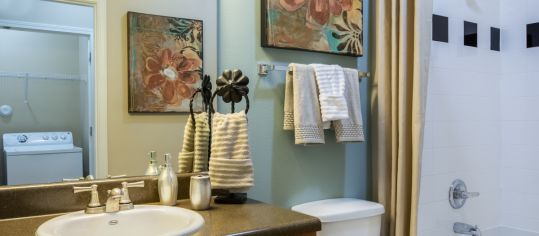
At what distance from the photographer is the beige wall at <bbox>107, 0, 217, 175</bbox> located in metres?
1.52

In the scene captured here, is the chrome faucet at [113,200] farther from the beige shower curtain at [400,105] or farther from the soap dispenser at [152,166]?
the beige shower curtain at [400,105]

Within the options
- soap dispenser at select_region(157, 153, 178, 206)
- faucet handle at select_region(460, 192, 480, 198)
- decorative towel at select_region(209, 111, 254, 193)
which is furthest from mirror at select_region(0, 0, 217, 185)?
faucet handle at select_region(460, 192, 480, 198)

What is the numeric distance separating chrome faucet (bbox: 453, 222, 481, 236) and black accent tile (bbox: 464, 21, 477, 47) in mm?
990

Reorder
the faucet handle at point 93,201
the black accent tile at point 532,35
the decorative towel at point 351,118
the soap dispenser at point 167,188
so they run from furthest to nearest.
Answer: the black accent tile at point 532,35
the decorative towel at point 351,118
the soap dispenser at point 167,188
the faucet handle at point 93,201

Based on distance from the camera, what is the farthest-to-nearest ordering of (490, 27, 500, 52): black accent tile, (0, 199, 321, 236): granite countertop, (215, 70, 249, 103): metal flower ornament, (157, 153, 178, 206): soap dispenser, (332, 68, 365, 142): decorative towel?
(490, 27, 500, 52): black accent tile, (332, 68, 365, 142): decorative towel, (215, 70, 249, 103): metal flower ornament, (157, 153, 178, 206): soap dispenser, (0, 199, 321, 236): granite countertop

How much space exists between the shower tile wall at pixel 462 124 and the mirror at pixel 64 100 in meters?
1.40

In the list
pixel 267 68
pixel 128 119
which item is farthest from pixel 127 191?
pixel 267 68

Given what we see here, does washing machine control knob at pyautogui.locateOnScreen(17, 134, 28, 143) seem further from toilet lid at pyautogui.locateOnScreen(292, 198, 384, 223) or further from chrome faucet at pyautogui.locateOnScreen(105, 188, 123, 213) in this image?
toilet lid at pyautogui.locateOnScreen(292, 198, 384, 223)

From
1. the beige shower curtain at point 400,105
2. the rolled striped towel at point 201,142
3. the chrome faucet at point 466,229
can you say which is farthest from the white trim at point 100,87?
the chrome faucet at point 466,229

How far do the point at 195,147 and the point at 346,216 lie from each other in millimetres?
658

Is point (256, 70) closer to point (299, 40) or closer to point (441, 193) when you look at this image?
point (299, 40)

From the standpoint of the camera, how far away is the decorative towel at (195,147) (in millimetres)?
1646

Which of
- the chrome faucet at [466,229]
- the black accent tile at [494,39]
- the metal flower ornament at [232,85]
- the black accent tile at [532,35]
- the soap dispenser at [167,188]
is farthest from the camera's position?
the black accent tile at [494,39]

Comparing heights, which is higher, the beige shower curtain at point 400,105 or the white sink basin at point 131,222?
the beige shower curtain at point 400,105
